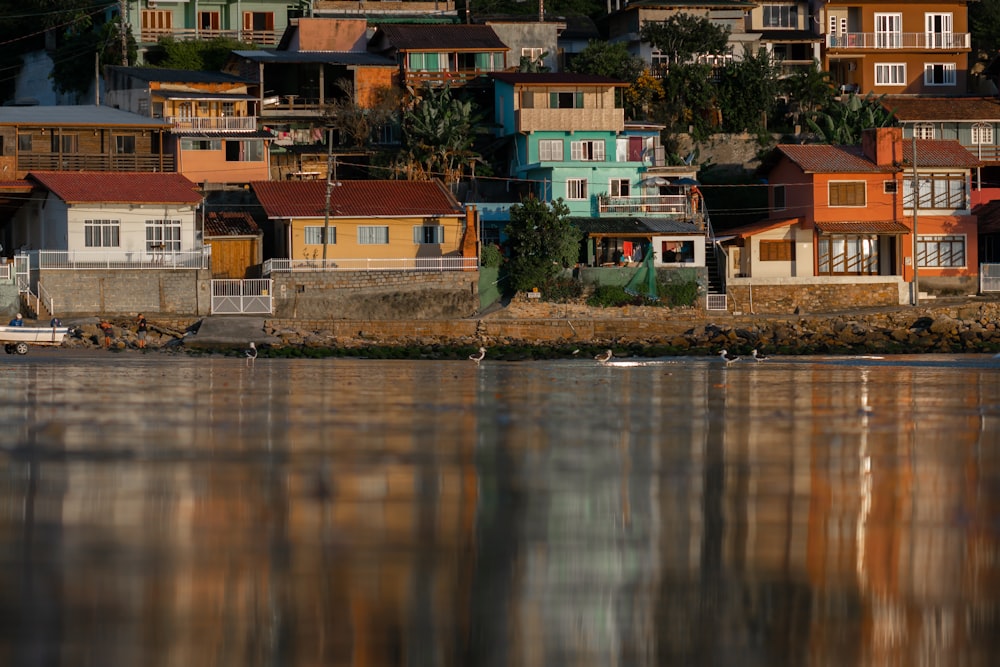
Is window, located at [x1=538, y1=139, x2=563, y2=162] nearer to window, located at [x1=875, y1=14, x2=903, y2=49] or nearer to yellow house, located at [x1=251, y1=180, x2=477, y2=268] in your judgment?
yellow house, located at [x1=251, y1=180, x2=477, y2=268]

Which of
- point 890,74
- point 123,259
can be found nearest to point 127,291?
point 123,259

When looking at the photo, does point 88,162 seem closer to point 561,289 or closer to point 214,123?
point 214,123

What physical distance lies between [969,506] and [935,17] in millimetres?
58893

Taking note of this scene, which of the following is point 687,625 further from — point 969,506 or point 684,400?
point 684,400

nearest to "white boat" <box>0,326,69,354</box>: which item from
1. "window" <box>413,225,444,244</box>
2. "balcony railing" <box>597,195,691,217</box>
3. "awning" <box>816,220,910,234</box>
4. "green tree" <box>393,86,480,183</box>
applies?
Result: "window" <box>413,225,444,244</box>

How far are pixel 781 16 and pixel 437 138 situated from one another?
73.3 feet

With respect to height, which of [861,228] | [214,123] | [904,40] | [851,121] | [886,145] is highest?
[904,40]

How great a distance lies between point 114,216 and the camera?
4922 cm

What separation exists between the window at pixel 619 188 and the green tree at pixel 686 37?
9.65m

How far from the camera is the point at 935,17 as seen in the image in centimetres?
6969

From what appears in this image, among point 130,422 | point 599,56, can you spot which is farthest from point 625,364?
point 599,56

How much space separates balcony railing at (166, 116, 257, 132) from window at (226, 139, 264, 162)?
478 mm

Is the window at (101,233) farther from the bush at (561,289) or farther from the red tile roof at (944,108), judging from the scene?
the red tile roof at (944,108)

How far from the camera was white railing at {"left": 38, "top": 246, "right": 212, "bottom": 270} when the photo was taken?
47000mm
